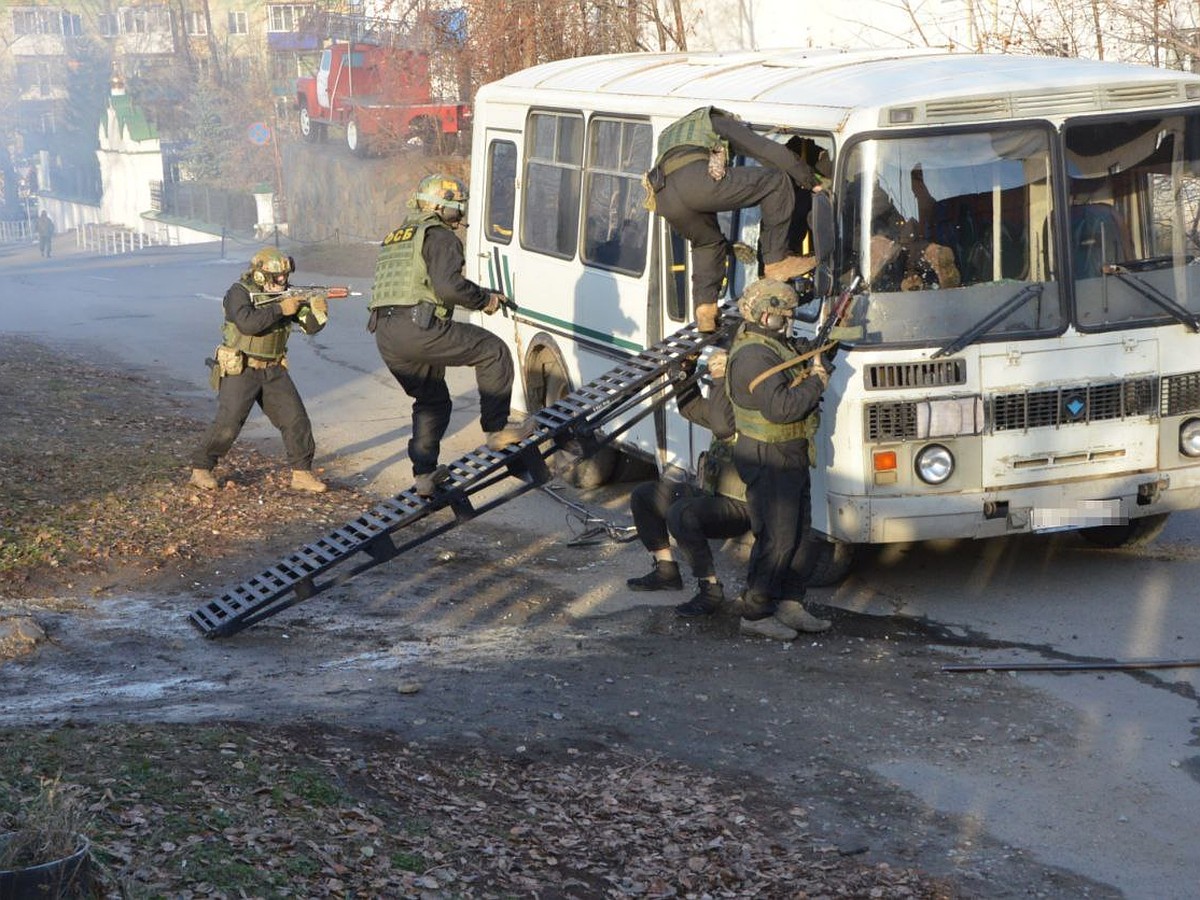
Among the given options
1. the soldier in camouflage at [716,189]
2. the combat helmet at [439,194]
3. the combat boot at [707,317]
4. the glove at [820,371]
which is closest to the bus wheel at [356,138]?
the combat helmet at [439,194]

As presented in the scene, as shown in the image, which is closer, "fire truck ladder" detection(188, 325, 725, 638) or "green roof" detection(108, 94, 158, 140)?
"fire truck ladder" detection(188, 325, 725, 638)

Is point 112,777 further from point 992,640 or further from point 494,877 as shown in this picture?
point 992,640

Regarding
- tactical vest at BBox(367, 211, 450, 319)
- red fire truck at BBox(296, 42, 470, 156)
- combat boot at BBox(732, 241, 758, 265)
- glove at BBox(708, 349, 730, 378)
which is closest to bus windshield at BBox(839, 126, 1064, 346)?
glove at BBox(708, 349, 730, 378)

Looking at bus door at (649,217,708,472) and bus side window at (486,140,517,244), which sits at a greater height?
bus side window at (486,140,517,244)

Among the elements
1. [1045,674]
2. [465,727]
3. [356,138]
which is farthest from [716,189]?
[356,138]

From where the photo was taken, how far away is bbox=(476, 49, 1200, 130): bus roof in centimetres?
764

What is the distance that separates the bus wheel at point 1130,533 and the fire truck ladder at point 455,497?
8.16 feet

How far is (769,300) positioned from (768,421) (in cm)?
56

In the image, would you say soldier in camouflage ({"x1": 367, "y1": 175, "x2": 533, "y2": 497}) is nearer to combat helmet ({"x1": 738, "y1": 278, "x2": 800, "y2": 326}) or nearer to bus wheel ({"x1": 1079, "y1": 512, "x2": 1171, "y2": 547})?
combat helmet ({"x1": 738, "y1": 278, "x2": 800, "y2": 326})

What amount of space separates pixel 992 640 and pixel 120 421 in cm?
836

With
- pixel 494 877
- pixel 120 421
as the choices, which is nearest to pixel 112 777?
pixel 494 877

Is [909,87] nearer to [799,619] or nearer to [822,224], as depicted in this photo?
[822,224]

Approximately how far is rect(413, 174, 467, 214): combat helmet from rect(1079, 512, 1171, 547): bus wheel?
13.4ft

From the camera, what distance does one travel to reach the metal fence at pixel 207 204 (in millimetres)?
54656
